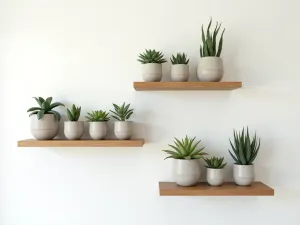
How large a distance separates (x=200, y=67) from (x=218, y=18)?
0.89 ft

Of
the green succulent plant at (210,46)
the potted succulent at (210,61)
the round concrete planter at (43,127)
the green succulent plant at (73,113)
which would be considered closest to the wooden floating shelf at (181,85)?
the potted succulent at (210,61)

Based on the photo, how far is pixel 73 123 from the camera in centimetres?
114

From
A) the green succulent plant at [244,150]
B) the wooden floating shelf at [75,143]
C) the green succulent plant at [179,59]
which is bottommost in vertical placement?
the green succulent plant at [244,150]

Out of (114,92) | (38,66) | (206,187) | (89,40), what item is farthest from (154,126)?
(38,66)

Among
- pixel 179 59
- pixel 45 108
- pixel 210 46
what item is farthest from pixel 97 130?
→ pixel 210 46

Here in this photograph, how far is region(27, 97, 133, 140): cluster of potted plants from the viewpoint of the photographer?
1134mm

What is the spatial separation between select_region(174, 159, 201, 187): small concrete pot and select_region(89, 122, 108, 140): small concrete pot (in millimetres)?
331

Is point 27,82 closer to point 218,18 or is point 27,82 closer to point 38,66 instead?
point 38,66

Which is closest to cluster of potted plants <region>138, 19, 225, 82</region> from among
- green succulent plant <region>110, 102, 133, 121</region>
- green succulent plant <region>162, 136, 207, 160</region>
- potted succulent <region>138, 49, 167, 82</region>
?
potted succulent <region>138, 49, 167, 82</region>

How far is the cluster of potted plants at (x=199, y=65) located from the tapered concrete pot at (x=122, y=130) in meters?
0.20

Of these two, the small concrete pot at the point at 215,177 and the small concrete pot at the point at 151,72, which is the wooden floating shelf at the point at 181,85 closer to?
the small concrete pot at the point at 151,72

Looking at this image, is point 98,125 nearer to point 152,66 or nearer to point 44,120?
point 44,120

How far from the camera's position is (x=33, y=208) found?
4.01 ft

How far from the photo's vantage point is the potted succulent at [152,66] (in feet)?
3.76
